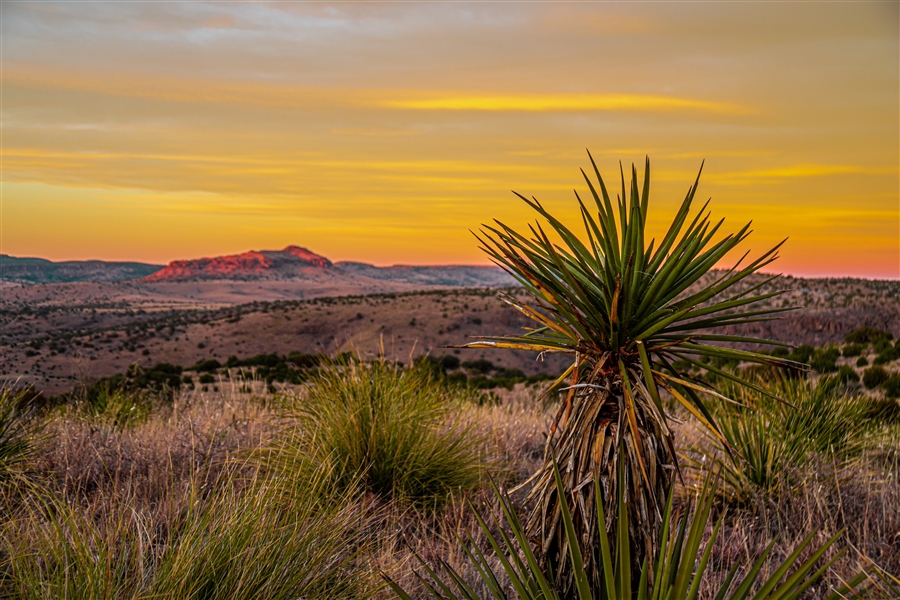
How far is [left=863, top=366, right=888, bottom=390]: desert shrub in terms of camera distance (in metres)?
13.0

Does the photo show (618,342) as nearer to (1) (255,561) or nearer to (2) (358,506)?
(1) (255,561)

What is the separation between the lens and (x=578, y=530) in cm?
229

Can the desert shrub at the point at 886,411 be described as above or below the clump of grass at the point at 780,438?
below

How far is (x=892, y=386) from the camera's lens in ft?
39.7

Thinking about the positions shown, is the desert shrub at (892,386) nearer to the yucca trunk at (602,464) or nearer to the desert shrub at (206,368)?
the yucca trunk at (602,464)

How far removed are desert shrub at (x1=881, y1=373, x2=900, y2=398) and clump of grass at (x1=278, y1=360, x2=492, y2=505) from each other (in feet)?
34.0

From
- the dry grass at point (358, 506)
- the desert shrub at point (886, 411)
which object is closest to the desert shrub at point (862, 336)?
the desert shrub at point (886, 411)

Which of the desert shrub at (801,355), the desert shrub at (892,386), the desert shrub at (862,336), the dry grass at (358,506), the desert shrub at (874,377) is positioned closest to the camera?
the dry grass at (358,506)

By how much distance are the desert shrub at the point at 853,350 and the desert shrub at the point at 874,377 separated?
4.57 meters

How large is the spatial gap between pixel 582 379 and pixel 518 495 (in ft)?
10.2

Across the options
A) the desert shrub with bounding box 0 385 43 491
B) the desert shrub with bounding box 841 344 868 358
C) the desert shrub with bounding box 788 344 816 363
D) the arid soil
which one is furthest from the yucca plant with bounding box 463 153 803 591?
the arid soil

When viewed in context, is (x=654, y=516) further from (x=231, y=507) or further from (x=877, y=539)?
(x=877, y=539)

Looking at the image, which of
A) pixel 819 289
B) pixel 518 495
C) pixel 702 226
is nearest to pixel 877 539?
pixel 518 495

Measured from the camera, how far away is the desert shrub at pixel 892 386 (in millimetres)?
11711
